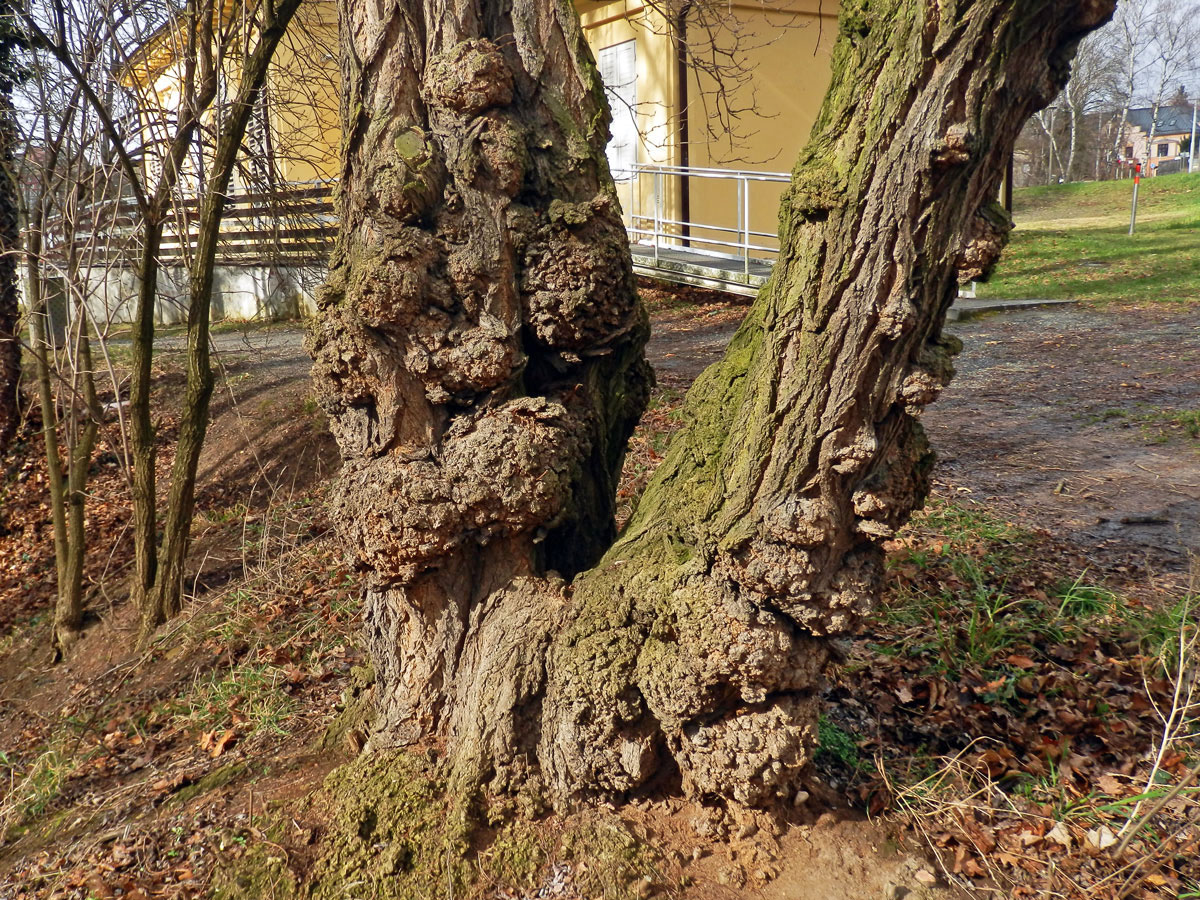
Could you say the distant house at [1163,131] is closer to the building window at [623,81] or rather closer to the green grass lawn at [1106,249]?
the green grass lawn at [1106,249]

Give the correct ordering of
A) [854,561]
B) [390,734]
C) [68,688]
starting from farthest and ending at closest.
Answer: [68,688]
[390,734]
[854,561]

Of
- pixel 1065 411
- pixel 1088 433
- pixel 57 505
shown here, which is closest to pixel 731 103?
pixel 1065 411

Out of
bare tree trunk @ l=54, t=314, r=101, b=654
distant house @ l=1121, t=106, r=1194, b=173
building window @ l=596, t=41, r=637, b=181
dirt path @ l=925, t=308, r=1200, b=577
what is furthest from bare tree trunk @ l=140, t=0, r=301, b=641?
distant house @ l=1121, t=106, r=1194, b=173

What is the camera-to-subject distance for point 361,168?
293 centimetres

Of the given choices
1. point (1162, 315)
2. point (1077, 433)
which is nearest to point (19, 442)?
point (1077, 433)

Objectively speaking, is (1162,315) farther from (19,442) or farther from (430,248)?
(19,442)

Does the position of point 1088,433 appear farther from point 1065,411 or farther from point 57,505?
point 57,505

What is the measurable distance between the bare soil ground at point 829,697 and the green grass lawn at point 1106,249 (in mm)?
5266

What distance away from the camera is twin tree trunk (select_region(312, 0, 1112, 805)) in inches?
95.0

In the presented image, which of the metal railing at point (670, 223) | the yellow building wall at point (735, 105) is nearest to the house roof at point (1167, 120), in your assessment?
the yellow building wall at point (735, 105)

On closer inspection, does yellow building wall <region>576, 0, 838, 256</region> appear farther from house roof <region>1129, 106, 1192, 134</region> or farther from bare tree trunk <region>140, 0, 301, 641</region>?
house roof <region>1129, 106, 1192, 134</region>

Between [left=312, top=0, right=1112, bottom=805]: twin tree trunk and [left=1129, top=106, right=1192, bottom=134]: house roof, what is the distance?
66.5 meters

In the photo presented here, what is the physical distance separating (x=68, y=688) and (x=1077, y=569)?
5.96 metres

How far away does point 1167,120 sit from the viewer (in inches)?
2366
